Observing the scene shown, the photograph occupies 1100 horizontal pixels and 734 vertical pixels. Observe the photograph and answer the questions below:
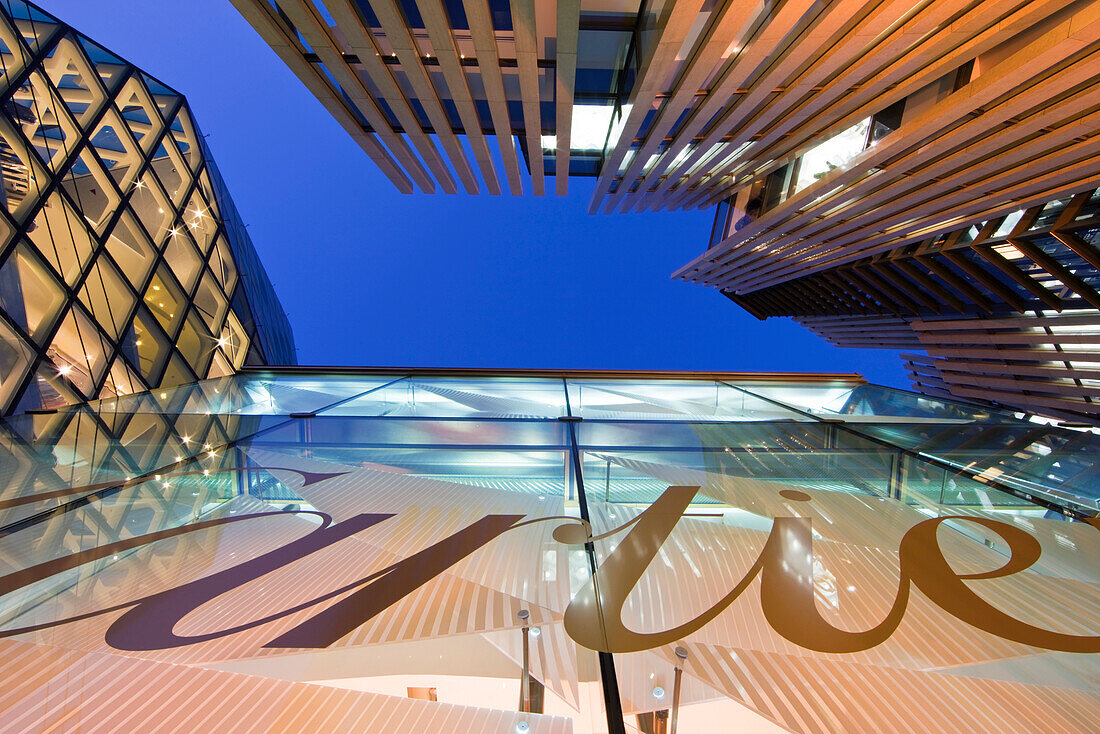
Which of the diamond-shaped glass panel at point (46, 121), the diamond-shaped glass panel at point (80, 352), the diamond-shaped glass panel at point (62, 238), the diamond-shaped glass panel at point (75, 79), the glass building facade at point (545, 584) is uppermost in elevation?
the diamond-shaped glass panel at point (75, 79)

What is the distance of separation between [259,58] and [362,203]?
3412 cm

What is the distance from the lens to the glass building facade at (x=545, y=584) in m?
1.72

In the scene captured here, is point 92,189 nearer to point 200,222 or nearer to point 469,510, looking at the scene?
point 200,222

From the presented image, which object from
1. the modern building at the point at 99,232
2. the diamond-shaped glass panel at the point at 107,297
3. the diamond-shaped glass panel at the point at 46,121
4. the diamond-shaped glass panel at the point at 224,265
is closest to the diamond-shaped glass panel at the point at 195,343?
the modern building at the point at 99,232

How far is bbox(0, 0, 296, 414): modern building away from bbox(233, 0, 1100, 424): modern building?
11.6ft

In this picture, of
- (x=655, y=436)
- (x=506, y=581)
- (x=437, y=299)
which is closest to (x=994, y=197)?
(x=655, y=436)

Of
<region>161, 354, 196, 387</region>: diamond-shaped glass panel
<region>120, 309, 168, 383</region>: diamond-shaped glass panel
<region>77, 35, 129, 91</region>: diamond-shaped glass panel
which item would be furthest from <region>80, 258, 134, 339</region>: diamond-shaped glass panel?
<region>77, 35, 129, 91</region>: diamond-shaped glass panel

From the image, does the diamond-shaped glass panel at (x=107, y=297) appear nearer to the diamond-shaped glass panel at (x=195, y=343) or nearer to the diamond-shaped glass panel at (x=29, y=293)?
the diamond-shaped glass panel at (x=29, y=293)

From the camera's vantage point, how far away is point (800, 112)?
604cm

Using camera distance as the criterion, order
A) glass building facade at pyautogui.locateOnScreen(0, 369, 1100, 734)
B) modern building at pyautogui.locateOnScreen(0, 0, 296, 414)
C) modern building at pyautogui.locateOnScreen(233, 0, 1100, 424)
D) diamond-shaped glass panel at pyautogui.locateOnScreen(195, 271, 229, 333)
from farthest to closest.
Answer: diamond-shaped glass panel at pyautogui.locateOnScreen(195, 271, 229, 333) < modern building at pyautogui.locateOnScreen(0, 0, 296, 414) < modern building at pyautogui.locateOnScreen(233, 0, 1100, 424) < glass building facade at pyautogui.locateOnScreen(0, 369, 1100, 734)

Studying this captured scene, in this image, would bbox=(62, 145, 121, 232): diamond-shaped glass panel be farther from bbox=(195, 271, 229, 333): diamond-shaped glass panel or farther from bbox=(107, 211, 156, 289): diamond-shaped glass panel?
bbox=(195, 271, 229, 333): diamond-shaped glass panel

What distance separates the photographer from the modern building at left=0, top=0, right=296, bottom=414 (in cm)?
541

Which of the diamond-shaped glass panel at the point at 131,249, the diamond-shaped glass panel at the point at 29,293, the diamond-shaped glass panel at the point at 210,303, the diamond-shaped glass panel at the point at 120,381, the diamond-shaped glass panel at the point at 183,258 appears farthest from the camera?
the diamond-shaped glass panel at the point at 210,303

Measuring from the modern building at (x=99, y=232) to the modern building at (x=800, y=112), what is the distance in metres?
3.53
